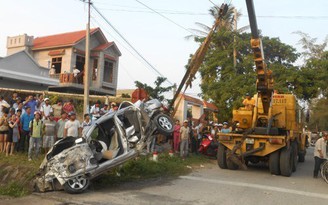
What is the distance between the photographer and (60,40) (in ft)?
95.9

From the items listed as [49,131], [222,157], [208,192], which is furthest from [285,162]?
[49,131]

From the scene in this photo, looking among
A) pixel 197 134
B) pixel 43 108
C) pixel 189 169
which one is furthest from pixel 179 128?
pixel 43 108

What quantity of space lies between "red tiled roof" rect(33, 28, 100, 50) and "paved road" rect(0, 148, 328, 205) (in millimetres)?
20450

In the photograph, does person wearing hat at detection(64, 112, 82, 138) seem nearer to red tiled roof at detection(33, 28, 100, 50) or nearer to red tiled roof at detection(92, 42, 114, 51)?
red tiled roof at detection(33, 28, 100, 50)

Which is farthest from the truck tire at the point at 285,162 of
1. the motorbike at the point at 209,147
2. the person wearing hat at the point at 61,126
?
the person wearing hat at the point at 61,126

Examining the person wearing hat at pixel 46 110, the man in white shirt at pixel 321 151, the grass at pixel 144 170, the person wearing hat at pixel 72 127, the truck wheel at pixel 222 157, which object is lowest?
the grass at pixel 144 170

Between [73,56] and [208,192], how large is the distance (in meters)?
22.0

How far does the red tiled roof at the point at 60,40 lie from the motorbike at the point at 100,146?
19.9 meters

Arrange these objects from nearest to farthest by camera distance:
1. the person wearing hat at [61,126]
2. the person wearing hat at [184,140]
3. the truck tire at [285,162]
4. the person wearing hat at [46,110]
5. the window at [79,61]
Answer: the truck tire at [285,162], the person wearing hat at [61,126], the person wearing hat at [46,110], the person wearing hat at [184,140], the window at [79,61]

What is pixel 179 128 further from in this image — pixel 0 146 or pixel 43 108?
pixel 0 146

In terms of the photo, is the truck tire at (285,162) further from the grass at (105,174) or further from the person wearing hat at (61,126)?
the person wearing hat at (61,126)

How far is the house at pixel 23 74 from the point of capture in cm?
2262

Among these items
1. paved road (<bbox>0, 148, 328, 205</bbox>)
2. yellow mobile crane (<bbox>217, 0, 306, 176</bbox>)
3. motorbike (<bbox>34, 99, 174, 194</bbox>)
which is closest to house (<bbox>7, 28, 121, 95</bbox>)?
yellow mobile crane (<bbox>217, 0, 306, 176</bbox>)

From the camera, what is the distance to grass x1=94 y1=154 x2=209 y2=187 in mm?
8875
